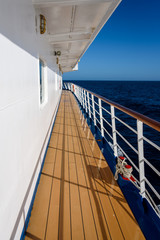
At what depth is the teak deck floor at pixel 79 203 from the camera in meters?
1.09

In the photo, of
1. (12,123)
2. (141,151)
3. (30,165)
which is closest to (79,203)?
(30,165)

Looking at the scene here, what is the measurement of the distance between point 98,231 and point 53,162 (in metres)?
1.01

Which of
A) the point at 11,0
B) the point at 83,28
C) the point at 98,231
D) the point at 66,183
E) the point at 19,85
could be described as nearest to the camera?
the point at 11,0

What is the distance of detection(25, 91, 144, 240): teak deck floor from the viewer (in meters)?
1.09

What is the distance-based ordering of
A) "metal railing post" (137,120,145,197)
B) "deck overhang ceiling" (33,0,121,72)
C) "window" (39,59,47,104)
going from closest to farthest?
"metal railing post" (137,120,145,197), "deck overhang ceiling" (33,0,121,72), "window" (39,59,47,104)

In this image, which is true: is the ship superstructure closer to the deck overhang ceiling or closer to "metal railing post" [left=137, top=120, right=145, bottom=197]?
the deck overhang ceiling

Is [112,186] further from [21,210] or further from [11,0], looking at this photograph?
[11,0]

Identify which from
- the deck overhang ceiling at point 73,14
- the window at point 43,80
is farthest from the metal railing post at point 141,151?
the window at point 43,80

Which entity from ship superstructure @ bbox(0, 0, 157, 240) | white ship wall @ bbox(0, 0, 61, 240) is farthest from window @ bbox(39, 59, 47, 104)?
white ship wall @ bbox(0, 0, 61, 240)

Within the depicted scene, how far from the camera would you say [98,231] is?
109cm

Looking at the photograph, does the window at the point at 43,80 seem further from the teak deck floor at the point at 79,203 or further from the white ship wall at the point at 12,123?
the white ship wall at the point at 12,123

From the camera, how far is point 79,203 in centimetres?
133

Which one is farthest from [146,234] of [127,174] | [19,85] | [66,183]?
[19,85]

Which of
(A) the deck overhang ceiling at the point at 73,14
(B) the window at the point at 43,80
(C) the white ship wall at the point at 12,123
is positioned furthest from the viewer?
(B) the window at the point at 43,80
